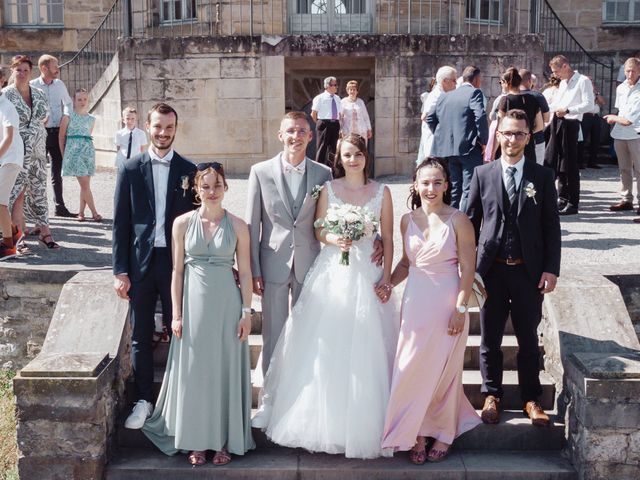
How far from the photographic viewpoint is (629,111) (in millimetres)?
11117

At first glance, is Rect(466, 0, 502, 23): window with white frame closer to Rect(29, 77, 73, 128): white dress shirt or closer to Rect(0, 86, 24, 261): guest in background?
Rect(29, 77, 73, 128): white dress shirt

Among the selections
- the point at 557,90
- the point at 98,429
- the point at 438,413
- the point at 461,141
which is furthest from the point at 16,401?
the point at 557,90

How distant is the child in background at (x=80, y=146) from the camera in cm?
1119

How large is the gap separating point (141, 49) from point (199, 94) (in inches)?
45.7

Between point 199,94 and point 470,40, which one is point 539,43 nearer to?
point 470,40

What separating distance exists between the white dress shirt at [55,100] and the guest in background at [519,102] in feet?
17.4

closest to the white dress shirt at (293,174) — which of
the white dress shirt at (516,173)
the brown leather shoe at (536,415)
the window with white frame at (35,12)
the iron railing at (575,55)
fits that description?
the white dress shirt at (516,173)

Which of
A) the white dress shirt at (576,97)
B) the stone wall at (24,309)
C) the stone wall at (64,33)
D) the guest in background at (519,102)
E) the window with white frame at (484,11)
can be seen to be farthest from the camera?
the stone wall at (64,33)

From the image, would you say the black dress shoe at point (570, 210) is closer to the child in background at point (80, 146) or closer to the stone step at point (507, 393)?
the stone step at point (507, 393)

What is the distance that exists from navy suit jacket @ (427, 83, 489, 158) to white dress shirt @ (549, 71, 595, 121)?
251cm

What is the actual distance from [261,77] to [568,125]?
216 inches

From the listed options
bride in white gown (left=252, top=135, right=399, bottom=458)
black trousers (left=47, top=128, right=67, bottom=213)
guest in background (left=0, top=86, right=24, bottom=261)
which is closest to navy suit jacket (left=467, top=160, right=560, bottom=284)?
bride in white gown (left=252, top=135, right=399, bottom=458)

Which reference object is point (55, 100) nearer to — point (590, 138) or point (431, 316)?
point (431, 316)

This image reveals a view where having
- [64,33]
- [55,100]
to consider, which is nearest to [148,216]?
[55,100]
